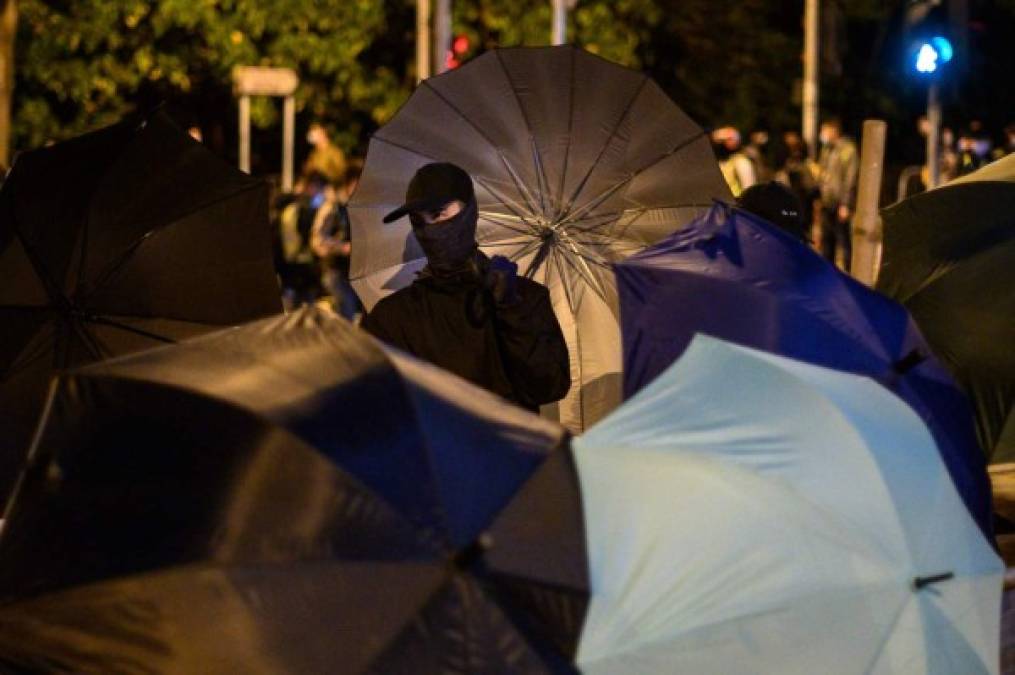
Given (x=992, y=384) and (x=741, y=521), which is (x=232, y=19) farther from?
(x=741, y=521)

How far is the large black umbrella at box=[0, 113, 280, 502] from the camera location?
877 centimetres

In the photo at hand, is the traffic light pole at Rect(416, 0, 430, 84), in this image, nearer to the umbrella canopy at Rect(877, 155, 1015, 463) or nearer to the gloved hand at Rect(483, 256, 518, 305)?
the umbrella canopy at Rect(877, 155, 1015, 463)

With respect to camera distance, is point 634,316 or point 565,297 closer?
point 634,316

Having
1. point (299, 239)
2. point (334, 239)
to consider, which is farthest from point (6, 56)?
point (334, 239)

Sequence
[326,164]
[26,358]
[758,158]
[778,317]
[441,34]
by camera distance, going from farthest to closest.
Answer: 1. [758,158]
2. [441,34]
3. [326,164]
4. [26,358]
5. [778,317]

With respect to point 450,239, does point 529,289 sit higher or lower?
lower

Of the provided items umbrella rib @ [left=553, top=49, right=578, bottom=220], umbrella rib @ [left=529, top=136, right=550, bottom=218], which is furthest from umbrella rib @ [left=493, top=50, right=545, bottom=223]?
umbrella rib @ [left=553, top=49, right=578, bottom=220]

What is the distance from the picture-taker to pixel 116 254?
889cm

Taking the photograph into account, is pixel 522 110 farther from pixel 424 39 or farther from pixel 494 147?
pixel 424 39

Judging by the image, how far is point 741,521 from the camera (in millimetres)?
5652

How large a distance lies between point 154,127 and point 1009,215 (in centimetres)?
357

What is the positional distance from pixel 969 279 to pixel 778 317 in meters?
3.03

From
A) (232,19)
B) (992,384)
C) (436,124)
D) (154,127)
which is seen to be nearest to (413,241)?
(436,124)

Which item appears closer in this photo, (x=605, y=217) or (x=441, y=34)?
(x=605, y=217)
